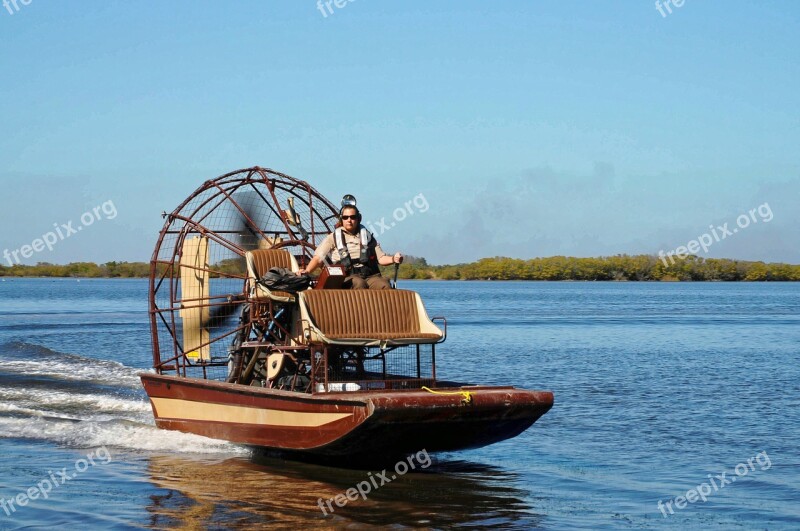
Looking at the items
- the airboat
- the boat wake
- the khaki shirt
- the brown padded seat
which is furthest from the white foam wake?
the brown padded seat

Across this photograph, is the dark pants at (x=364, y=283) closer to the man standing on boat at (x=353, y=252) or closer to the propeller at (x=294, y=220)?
the man standing on boat at (x=353, y=252)

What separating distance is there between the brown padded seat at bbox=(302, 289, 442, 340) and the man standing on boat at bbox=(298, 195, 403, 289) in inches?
17.6

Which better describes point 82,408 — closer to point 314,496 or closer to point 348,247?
point 348,247

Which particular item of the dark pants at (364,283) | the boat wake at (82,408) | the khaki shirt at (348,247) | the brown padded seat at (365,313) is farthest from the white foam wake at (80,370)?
the brown padded seat at (365,313)

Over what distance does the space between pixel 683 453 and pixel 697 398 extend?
6.21 metres

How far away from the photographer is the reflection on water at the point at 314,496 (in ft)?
36.4

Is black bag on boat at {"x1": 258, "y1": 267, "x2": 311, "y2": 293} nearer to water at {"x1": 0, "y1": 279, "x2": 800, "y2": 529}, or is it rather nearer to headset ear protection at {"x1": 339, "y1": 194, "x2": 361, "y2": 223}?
headset ear protection at {"x1": 339, "y1": 194, "x2": 361, "y2": 223}

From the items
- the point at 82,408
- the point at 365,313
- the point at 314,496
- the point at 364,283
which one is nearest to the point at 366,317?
the point at 365,313

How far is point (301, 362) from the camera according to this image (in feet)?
43.3

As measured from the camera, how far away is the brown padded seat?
12.4 metres

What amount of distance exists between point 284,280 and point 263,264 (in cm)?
114

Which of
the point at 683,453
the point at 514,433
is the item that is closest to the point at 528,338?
the point at 683,453

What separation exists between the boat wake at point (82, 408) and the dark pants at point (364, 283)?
116 inches

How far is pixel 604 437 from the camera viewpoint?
16.2 meters
